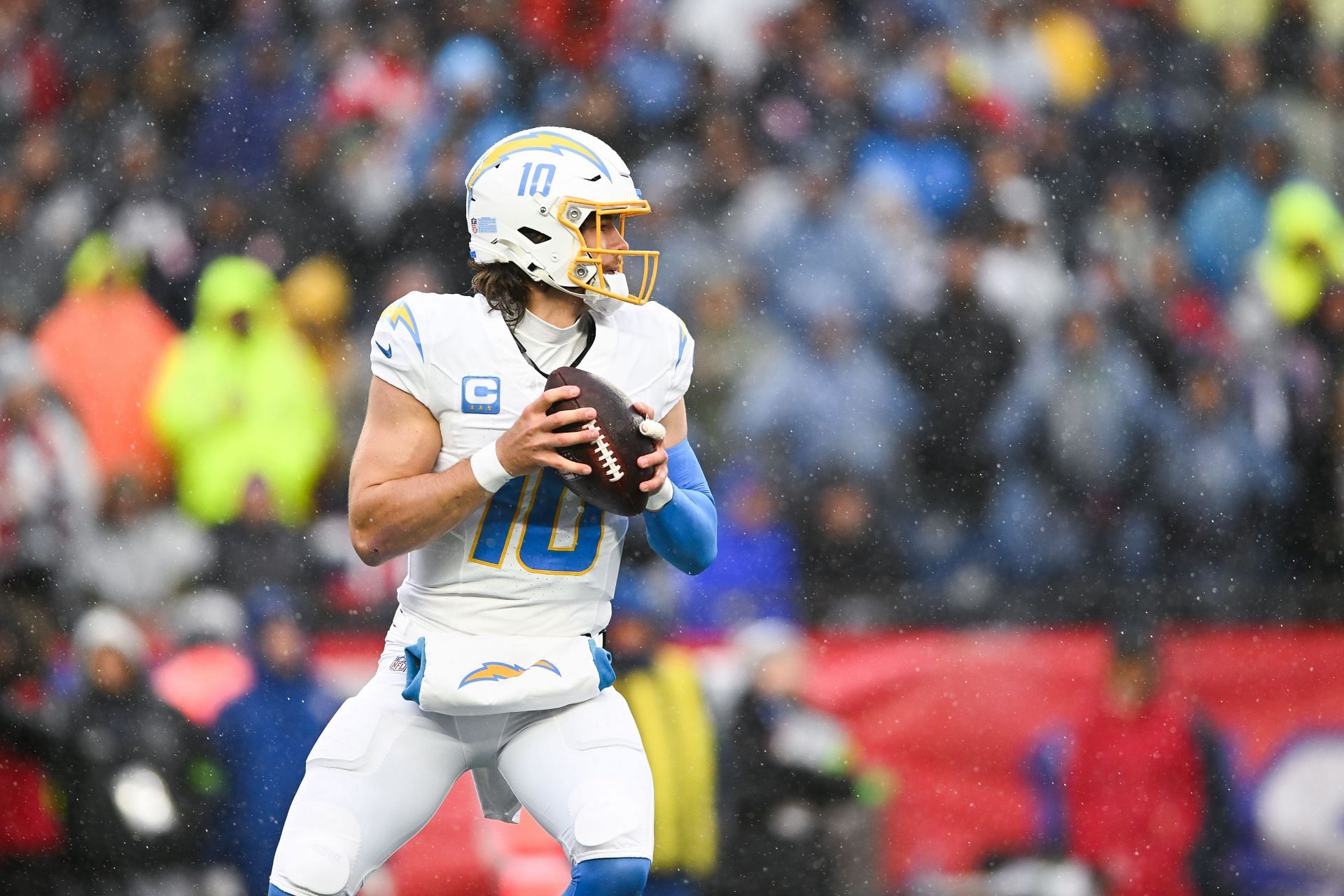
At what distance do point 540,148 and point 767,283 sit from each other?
259 centimetres

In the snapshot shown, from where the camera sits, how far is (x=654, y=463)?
222cm

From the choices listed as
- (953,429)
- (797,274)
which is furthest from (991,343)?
(797,274)

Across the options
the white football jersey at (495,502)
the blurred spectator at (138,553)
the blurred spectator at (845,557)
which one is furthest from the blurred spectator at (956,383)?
the white football jersey at (495,502)

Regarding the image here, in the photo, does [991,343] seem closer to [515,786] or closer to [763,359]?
[763,359]

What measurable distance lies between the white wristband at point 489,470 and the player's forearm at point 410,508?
10 mm

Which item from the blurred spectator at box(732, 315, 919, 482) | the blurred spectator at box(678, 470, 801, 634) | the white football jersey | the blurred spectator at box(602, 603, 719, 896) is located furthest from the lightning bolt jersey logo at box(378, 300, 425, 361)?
the blurred spectator at box(732, 315, 919, 482)

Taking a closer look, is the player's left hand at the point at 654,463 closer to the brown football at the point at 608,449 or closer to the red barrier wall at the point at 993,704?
the brown football at the point at 608,449

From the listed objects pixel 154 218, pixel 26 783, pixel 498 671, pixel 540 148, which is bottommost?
pixel 26 783

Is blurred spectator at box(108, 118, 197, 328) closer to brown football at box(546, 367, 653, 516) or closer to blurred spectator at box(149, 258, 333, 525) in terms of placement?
Result: blurred spectator at box(149, 258, 333, 525)

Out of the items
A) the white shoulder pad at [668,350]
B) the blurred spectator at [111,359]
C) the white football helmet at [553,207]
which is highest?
the blurred spectator at [111,359]

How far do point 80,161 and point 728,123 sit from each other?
2.22 m

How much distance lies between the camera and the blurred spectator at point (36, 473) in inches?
188

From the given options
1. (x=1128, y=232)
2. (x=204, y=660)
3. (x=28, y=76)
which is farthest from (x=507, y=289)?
(x=28, y=76)

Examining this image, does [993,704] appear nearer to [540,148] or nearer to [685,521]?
[685,521]
